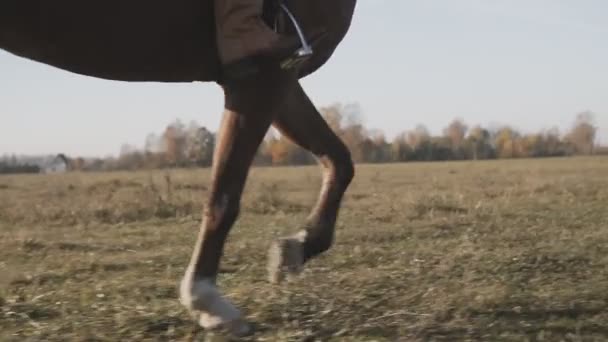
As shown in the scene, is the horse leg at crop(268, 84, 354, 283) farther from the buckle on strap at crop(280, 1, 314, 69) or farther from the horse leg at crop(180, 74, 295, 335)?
the buckle on strap at crop(280, 1, 314, 69)

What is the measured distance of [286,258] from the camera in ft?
12.4

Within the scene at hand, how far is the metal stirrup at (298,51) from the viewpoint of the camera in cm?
310

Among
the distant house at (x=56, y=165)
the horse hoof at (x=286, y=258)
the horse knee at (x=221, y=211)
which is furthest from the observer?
the distant house at (x=56, y=165)

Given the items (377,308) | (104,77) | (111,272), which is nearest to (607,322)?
(377,308)

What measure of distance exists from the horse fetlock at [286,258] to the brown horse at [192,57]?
59 centimetres

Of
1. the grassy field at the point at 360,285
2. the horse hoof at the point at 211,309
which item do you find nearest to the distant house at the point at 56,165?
the grassy field at the point at 360,285

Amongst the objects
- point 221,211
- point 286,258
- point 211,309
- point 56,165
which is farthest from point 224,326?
point 56,165

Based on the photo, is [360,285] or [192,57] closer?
[192,57]

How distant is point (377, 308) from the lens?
361cm

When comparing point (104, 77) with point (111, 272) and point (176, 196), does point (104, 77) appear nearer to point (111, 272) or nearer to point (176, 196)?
point (111, 272)

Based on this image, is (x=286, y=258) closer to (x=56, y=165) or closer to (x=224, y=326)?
(x=224, y=326)

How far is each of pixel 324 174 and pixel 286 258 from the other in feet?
2.09

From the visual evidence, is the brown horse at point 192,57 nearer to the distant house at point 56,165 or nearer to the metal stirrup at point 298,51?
the metal stirrup at point 298,51

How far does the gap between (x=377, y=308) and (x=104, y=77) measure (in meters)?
1.67
